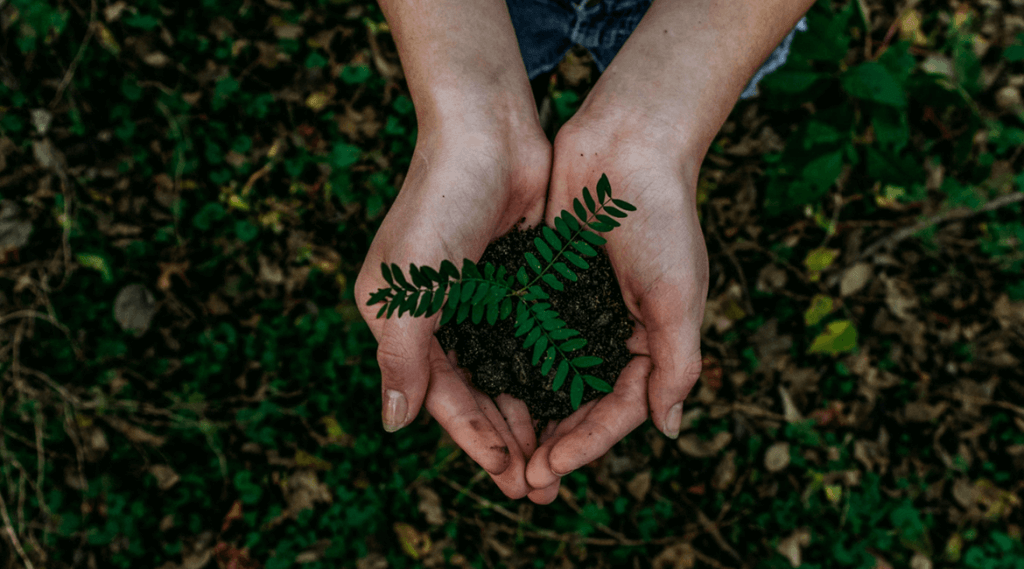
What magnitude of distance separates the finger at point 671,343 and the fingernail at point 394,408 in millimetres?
1074

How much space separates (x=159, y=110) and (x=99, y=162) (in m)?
0.51

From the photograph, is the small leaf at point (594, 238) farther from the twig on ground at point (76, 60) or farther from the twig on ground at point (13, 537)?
the twig on ground at point (13, 537)

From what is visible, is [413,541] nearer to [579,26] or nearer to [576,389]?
[576,389]

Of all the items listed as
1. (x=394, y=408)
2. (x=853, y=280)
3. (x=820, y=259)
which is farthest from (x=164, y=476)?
(x=853, y=280)

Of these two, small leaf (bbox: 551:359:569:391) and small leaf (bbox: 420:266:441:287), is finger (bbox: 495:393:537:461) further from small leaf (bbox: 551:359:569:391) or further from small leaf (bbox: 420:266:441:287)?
small leaf (bbox: 420:266:441:287)

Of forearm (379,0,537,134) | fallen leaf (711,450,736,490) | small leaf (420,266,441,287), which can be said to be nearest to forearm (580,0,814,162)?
forearm (379,0,537,134)

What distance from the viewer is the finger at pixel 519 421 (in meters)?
2.66

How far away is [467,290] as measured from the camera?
1.94 meters

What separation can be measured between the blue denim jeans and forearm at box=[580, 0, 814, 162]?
225 millimetres

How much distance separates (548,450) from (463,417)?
0.39 m

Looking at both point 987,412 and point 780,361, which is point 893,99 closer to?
point 780,361

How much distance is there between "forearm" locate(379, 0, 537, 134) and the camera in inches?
103

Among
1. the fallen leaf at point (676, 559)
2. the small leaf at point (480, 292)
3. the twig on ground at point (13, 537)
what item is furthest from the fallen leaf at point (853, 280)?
the twig on ground at point (13, 537)

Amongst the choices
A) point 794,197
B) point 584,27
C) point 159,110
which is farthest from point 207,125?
point 794,197
